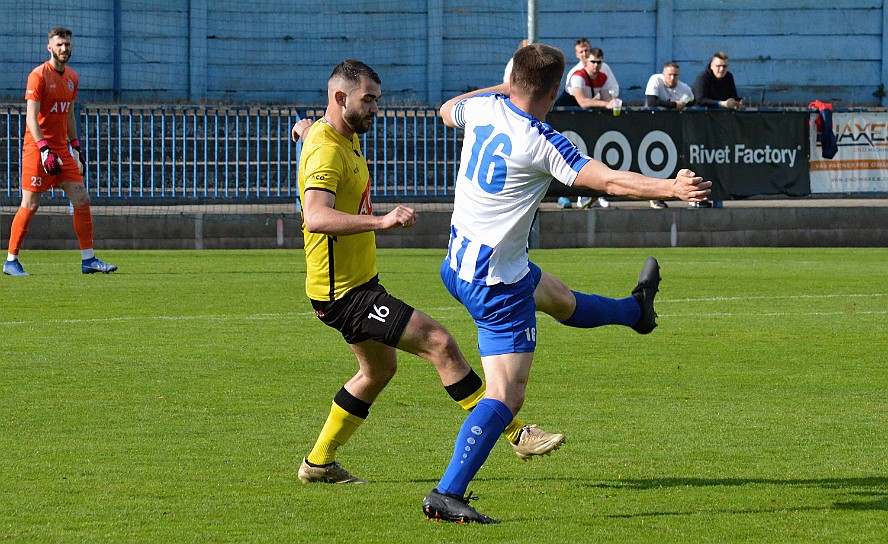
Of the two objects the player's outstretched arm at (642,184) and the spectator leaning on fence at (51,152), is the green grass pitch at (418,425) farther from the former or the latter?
the spectator leaning on fence at (51,152)

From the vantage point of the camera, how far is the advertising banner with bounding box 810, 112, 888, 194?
750 inches

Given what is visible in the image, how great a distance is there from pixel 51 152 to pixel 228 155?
569cm

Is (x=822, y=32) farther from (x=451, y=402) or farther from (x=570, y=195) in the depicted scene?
(x=451, y=402)

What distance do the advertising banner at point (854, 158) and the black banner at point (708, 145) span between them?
18 cm

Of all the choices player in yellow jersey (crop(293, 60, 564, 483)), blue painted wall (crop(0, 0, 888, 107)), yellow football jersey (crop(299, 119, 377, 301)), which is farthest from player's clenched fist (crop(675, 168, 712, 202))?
blue painted wall (crop(0, 0, 888, 107))

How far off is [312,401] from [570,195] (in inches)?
454

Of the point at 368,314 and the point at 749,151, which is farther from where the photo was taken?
the point at 749,151

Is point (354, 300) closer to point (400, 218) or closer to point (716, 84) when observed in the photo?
point (400, 218)

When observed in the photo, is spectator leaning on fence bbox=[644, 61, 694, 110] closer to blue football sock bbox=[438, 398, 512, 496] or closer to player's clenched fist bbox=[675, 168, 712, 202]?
blue football sock bbox=[438, 398, 512, 496]

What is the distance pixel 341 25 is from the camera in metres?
30.0

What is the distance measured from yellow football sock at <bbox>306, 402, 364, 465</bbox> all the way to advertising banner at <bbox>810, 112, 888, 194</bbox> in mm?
14217

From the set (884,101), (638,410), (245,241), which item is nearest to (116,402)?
(638,410)

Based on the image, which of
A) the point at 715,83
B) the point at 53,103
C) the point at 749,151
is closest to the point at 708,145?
the point at 749,151

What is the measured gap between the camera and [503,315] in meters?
5.33
